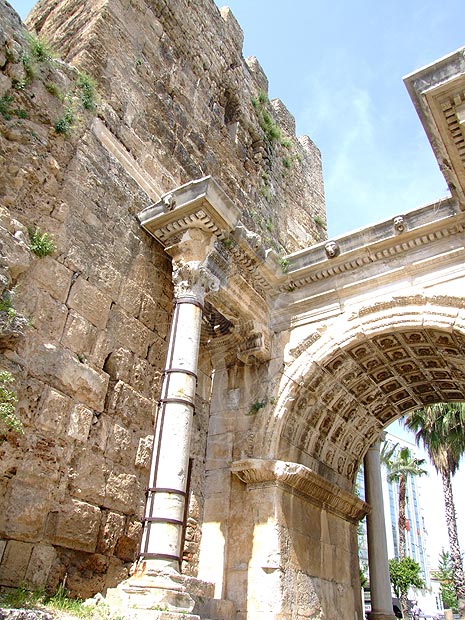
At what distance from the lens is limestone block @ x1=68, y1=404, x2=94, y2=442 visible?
5.36 metres

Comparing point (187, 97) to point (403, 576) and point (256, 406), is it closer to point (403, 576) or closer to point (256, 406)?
point (256, 406)

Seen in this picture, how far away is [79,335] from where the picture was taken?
5762 mm

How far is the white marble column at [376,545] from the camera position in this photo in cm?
914

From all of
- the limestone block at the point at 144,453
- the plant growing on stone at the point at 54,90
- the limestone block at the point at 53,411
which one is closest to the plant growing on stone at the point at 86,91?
the plant growing on stone at the point at 54,90

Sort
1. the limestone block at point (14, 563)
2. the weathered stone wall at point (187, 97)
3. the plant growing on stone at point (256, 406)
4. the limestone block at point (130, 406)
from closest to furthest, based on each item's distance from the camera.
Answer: the limestone block at point (14, 563)
the limestone block at point (130, 406)
the weathered stone wall at point (187, 97)
the plant growing on stone at point (256, 406)

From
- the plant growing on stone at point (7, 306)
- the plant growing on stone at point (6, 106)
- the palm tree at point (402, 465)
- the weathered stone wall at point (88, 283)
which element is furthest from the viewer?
the palm tree at point (402, 465)

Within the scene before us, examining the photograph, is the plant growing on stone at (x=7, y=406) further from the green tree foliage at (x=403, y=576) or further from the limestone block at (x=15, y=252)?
the green tree foliage at (x=403, y=576)

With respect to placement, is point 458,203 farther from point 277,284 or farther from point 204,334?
point 204,334

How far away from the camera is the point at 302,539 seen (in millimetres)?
7352

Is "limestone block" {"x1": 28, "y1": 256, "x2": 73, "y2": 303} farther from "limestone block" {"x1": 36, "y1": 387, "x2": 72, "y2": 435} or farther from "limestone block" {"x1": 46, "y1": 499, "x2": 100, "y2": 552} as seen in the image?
"limestone block" {"x1": 46, "y1": 499, "x2": 100, "y2": 552}

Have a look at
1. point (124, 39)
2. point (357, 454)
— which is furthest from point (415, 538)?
point (124, 39)

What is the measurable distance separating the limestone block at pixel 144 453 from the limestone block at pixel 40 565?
1.44 m

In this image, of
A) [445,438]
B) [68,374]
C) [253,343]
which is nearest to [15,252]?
[68,374]

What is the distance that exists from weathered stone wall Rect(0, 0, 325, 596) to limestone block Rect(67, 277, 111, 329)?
0.02 m
